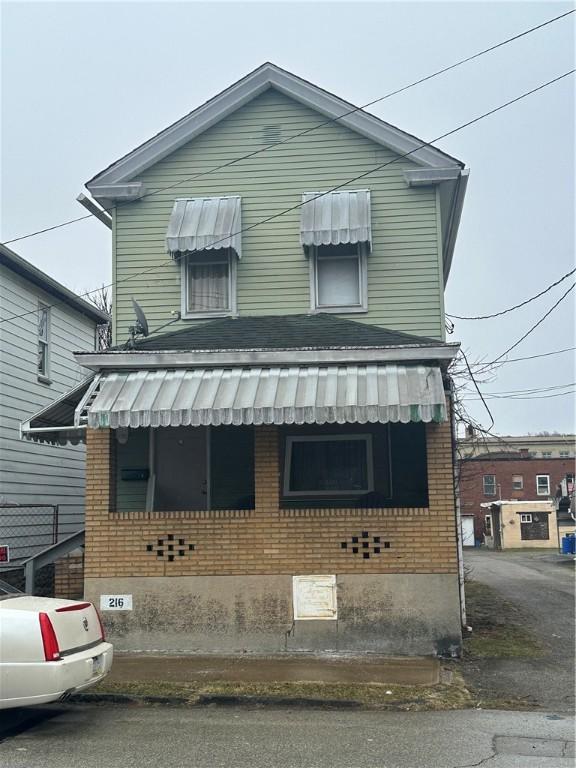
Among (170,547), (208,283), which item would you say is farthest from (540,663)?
(208,283)

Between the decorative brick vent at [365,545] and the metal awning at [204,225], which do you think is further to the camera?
the metal awning at [204,225]

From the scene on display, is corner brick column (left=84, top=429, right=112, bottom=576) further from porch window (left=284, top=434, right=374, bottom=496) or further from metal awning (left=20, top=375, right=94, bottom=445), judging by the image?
porch window (left=284, top=434, right=374, bottom=496)

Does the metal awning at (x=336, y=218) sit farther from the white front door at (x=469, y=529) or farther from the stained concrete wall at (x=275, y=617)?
the white front door at (x=469, y=529)

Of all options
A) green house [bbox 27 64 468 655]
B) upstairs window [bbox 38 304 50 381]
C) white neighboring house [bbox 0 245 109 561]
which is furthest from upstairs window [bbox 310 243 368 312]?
upstairs window [bbox 38 304 50 381]

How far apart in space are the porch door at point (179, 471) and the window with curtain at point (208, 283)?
1.91 metres

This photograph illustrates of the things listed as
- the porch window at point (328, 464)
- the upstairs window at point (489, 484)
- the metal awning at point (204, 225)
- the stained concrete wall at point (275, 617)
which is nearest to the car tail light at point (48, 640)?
the stained concrete wall at point (275, 617)

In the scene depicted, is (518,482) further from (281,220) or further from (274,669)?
(274,669)

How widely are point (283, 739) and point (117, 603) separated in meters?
4.14

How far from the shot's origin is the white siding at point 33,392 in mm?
15148

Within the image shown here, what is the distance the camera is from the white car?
21.7ft

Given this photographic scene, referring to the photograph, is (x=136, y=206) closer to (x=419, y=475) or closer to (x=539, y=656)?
(x=419, y=475)

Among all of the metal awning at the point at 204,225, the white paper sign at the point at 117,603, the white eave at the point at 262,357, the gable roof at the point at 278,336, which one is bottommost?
the white paper sign at the point at 117,603

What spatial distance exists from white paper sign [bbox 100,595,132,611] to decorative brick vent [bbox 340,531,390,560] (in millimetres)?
2761

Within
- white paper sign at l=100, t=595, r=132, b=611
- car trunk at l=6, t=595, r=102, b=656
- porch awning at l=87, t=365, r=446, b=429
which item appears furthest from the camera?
white paper sign at l=100, t=595, r=132, b=611
